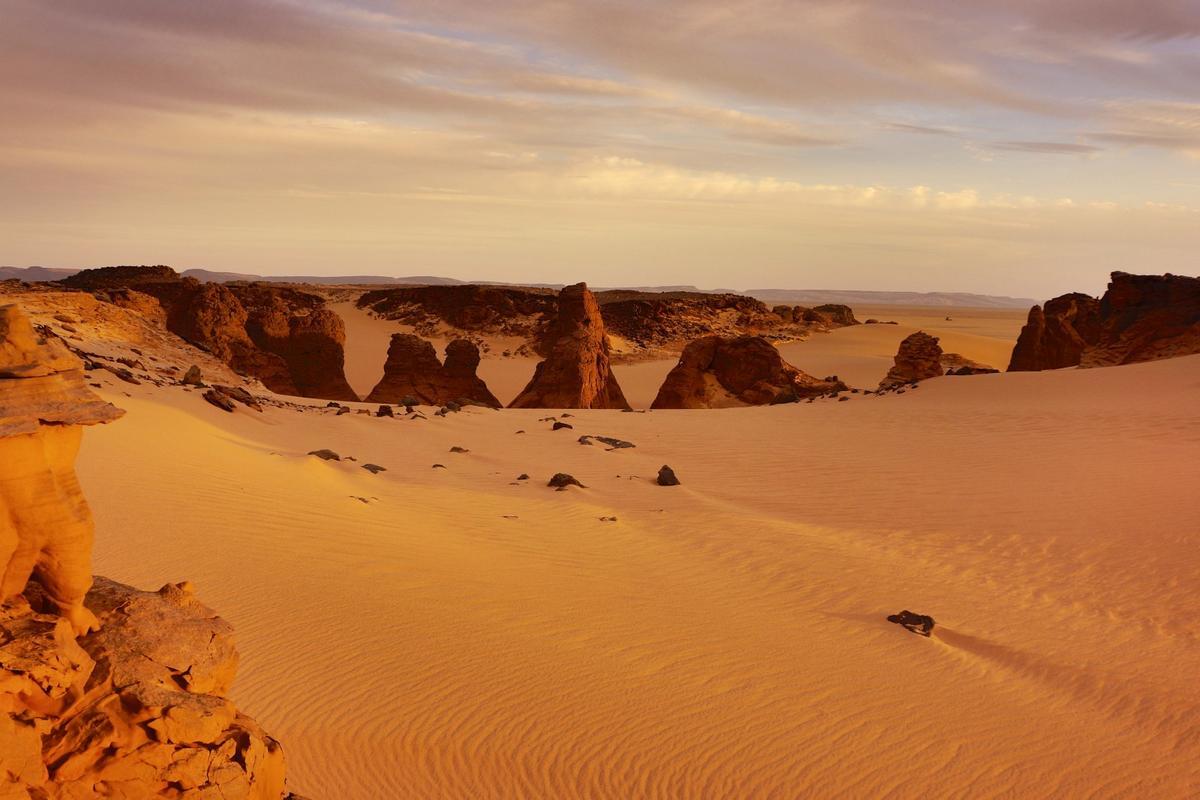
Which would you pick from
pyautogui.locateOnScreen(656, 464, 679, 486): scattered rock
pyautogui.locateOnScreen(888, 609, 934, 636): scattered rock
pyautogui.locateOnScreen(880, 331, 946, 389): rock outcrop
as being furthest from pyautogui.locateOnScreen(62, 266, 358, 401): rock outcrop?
pyautogui.locateOnScreen(888, 609, 934, 636): scattered rock

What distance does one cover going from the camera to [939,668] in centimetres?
675

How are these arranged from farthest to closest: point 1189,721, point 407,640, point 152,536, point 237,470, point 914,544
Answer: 1. point 237,470
2. point 914,544
3. point 152,536
4. point 407,640
5. point 1189,721

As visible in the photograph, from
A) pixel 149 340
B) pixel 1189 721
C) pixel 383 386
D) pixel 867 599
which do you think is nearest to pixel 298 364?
pixel 383 386

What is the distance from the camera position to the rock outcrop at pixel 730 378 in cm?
A: 2816

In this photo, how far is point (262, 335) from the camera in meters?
28.7

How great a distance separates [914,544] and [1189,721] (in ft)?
15.6

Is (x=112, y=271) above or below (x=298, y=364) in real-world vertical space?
above

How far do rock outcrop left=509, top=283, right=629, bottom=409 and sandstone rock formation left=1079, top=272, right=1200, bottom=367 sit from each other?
47.3 ft

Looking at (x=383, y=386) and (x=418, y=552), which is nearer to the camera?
(x=418, y=552)

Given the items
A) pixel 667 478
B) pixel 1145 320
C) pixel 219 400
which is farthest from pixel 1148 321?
pixel 219 400

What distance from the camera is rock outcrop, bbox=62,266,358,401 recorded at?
25484mm

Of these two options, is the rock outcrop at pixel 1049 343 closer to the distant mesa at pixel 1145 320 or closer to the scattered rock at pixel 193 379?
the distant mesa at pixel 1145 320

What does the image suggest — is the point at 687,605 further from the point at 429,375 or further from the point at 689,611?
the point at 429,375

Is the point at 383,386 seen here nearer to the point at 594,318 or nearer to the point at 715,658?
the point at 594,318
